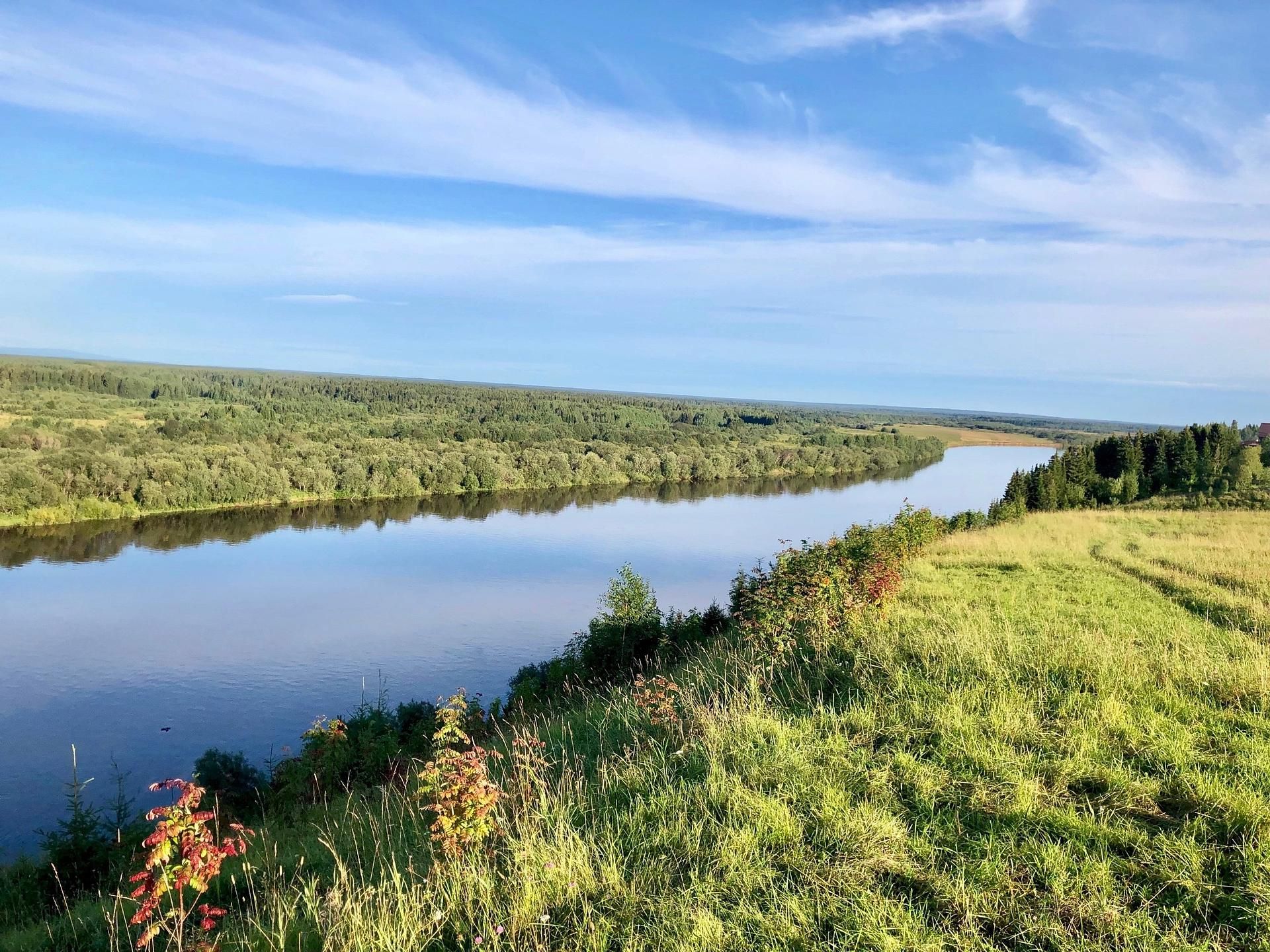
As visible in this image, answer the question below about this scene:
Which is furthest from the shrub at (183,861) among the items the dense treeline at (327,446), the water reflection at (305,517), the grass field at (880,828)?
the dense treeline at (327,446)

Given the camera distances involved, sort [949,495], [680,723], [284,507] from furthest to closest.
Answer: [949,495], [284,507], [680,723]

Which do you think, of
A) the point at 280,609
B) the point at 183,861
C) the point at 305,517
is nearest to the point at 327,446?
the point at 305,517

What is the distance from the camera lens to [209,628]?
→ 1113 inches

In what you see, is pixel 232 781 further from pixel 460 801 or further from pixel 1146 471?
pixel 1146 471

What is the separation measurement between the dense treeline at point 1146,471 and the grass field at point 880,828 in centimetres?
Result: 3135

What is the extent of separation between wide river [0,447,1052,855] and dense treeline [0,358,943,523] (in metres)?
3.73

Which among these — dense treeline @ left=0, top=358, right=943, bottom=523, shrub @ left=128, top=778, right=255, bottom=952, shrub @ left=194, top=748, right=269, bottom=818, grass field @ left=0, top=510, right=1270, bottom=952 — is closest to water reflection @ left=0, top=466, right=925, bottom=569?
dense treeline @ left=0, top=358, right=943, bottom=523

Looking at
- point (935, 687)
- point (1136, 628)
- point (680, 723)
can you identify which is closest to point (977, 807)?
point (935, 687)

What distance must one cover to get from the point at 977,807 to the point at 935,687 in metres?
1.70

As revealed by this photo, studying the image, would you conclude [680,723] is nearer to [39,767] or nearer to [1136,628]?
A: [1136,628]

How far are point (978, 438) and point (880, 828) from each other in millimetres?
184803

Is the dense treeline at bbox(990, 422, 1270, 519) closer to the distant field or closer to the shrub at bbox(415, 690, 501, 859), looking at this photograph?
the shrub at bbox(415, 690, 501, 859)

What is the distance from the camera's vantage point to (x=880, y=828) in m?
3.71

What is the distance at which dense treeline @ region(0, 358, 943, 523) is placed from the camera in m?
51.8
